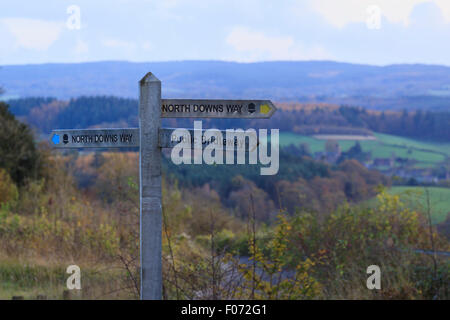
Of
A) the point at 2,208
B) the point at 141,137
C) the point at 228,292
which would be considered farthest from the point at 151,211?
the point at 2,208

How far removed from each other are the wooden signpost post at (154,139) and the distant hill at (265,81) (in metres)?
33.6

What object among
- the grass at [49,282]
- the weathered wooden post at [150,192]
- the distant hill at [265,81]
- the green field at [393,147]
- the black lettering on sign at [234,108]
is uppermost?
the distant hill at [265,81]

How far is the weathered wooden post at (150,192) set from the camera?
132 inches

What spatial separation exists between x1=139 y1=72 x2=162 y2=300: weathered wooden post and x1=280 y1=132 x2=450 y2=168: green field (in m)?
38.3

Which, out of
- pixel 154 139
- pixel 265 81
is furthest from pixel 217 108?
pixel 265 81

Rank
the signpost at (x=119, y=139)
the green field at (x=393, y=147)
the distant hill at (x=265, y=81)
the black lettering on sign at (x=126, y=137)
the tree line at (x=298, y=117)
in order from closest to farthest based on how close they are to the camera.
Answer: the signpost at (x=119, y=139) < the black lettering on sign at (x=126, y=137) < the tree line at (x=298, y=117) < the green field at (x=393, y=147) < the distant hill at (x=265, y=81)

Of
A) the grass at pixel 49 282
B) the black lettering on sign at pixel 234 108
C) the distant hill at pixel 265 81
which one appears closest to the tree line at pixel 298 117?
the distant hill at pixel 265 81

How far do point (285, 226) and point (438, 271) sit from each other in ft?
6.90

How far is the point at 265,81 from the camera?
2532 inches

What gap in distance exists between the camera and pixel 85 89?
49.2 meters

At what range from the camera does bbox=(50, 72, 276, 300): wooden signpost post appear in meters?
3.37

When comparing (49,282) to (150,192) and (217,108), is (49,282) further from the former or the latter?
(217,108)

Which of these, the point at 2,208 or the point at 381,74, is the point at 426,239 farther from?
the point at 381,74

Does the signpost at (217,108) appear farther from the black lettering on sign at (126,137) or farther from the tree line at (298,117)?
the tree line at (298,117)
